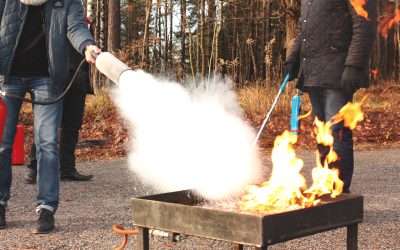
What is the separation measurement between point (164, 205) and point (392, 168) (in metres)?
6.74

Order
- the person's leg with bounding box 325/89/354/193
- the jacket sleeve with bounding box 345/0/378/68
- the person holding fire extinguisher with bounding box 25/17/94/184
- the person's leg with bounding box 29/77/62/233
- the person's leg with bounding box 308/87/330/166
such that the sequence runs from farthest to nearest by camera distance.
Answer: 1. the person holding fire extinguisher with bounding box 25/17/94/184
2. the person's leg with bounding box 308/87/330/166
3. the person's leg with bounding box 325/89/354/193
4. the jacket sleeve with bounding box 345/0/378/68
5. the person's leg with bounding box 29/77/62/233

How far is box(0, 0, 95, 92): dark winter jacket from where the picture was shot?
524 centimetres

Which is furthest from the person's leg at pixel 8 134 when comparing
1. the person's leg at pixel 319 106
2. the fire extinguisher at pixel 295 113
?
the person's leg at pixel 319 106

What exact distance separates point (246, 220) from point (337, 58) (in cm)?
293

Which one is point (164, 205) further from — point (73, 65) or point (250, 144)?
point (73, 65)

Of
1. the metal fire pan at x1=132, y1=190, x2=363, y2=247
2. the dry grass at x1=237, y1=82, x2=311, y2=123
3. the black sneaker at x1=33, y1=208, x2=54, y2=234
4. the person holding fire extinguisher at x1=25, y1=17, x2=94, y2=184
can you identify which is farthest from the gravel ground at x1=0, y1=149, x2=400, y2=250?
the dry grass at x1=237, y1=82, x2=311, y2=123

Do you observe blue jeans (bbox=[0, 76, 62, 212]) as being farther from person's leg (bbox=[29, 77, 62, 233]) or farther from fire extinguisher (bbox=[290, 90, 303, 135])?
fire extinguisher (bbox=[290, 90, 303, 135])

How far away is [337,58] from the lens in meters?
5.66

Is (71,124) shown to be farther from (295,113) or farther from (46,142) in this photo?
(295,113)

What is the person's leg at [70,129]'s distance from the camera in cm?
819

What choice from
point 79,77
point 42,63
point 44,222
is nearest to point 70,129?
point 79,77

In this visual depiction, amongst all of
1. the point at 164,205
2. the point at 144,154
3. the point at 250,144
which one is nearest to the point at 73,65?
the point at 144,154

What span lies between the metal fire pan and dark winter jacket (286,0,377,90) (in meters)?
2.07

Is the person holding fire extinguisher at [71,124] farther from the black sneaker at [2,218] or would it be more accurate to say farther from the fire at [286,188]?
the fire at [286,188]
